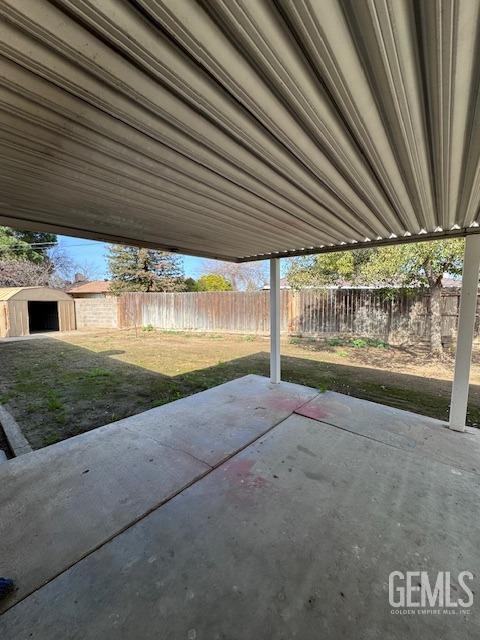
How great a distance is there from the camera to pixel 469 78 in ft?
3.32

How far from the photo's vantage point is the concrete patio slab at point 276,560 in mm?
1154

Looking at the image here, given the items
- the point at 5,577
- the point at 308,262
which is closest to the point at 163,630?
the point at 5,577

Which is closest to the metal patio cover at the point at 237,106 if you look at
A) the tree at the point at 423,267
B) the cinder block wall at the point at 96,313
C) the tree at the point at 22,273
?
the tree at the point at 423,267

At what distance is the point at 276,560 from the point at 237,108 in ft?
7.14

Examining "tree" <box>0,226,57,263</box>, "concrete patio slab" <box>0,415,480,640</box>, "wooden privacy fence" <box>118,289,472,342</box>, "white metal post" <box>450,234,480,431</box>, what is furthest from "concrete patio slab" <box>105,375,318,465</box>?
"tree" <box>0,226,57,263</box>

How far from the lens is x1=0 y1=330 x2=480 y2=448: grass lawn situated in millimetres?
3631

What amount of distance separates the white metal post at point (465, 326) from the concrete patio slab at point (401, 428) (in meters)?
0.26

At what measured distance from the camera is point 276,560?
144 cm

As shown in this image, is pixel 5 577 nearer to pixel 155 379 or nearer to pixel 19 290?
pixel 155 379

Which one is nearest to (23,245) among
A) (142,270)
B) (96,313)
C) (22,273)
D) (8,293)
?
(22,273)

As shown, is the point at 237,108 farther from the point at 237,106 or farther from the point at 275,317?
the point at 275,317

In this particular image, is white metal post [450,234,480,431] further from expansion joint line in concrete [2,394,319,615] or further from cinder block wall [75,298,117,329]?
cinder block wall [75,298,117,329]

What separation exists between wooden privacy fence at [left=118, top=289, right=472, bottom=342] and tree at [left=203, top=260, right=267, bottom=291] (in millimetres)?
9634

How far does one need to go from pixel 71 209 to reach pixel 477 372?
6.89 metres
